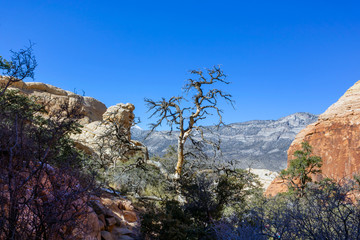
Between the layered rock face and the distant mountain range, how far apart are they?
119ft

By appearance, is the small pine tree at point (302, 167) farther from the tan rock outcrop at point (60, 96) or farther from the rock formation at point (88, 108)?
the tan rock outcrop at point (60, 96)

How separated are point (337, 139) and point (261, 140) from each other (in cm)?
7725

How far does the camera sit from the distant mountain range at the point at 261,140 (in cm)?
7383

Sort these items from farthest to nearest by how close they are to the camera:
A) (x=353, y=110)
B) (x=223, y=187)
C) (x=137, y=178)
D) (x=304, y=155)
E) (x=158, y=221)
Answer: (x=353, y=110) < (x=304, y=155) < (x=137, y=178) < (x=223, y=187) < (x=158, y=221)

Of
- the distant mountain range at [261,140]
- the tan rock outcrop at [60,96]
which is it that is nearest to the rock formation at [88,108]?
the tan rock outcrop at [60,96]

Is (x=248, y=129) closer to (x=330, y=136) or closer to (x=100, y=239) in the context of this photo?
(x=330, y=136)

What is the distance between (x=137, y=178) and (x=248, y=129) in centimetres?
11032

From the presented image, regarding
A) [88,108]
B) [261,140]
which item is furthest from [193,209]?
[261,140]

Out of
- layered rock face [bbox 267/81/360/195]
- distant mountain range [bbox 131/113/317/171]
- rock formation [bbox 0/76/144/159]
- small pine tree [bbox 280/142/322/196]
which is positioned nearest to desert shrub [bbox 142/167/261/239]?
small pine tree [bbox 280/142/322/196]

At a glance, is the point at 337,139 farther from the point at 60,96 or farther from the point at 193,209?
the point at 60,96

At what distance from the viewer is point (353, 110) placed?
25844 millimetres

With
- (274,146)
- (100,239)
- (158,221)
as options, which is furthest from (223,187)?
(274,146)

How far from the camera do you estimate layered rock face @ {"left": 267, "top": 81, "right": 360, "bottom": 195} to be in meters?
24.4

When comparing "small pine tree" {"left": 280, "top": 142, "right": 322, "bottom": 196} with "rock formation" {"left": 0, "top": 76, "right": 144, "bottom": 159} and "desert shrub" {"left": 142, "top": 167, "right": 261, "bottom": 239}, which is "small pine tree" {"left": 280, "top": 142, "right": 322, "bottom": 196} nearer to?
"desert shrub" {"left": 142, "top": 167, "right": 261, "bottom": 239}
